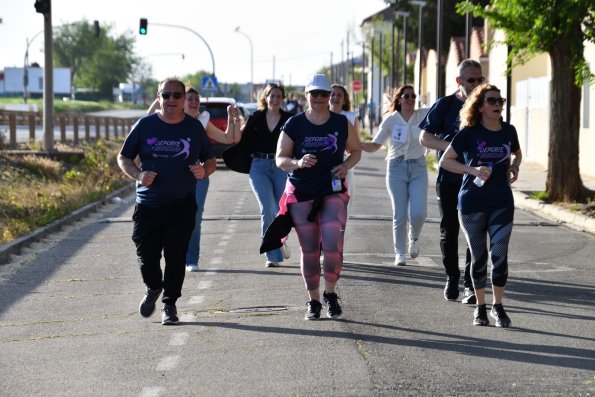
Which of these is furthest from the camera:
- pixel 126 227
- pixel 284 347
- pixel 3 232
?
pixel 126 227

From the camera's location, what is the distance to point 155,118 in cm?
912

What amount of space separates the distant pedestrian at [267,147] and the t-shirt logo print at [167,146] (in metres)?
2.64

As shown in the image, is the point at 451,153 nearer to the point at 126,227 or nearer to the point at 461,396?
the point at 461,396

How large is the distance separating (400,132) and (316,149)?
308 cm

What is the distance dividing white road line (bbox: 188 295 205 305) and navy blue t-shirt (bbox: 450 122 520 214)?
2.52m

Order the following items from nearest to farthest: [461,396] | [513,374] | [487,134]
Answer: [461,396], [513,374], [487,134]

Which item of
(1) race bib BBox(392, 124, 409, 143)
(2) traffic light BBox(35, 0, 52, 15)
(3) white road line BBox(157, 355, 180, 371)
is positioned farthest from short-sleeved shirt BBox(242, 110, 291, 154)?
(2) traffic light BBox(35, 0, 52, 15)

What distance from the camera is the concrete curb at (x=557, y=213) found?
17625 millimetres

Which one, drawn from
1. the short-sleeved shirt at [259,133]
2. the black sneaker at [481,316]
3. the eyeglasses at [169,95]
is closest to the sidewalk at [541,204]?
the short-sleeved shirt at [259,133]

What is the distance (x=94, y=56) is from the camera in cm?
15638

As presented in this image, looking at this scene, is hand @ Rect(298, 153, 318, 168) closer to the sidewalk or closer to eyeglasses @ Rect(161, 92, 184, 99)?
eyeglasses @ Rect(161, 92, 184, 99)

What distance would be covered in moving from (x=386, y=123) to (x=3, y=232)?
5.46 metres

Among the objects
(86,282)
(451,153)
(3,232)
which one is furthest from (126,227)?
(451,153)

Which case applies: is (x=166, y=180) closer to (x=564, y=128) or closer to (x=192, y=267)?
(x=192, y=267)
